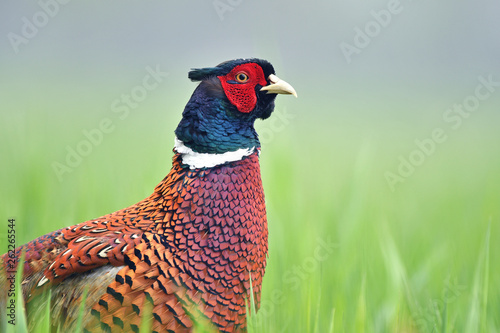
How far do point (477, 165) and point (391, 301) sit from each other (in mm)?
3376

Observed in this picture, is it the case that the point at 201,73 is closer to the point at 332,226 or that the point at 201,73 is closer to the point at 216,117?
the point at 216,117

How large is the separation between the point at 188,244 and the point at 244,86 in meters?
0.76

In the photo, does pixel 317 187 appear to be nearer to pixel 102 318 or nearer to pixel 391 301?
pixel 391 301

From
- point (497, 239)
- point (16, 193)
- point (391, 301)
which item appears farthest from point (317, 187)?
point (16, 193)

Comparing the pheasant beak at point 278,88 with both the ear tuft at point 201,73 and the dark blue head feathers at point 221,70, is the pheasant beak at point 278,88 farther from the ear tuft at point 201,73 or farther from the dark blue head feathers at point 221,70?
the ear tuft at point 201,73

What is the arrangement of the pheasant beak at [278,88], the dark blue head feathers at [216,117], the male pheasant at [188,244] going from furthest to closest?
the pheasant beak at [278,88], the dark blue head feathers at [216,117], the male pheasant at [188,244]

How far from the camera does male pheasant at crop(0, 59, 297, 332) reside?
193 centimetres

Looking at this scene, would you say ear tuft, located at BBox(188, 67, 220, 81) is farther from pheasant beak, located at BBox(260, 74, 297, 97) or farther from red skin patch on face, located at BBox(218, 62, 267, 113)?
pheasant beak, located at BBox(260, 74, 297, 97)

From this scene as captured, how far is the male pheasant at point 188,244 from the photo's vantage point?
1.93 metres

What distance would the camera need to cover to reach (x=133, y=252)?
201cm

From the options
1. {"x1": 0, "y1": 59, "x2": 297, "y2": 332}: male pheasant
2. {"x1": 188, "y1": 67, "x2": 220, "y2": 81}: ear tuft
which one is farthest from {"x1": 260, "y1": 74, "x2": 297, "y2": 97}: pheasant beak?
{"x1": 188, "y1": 67, "x2": 220, "y2": 81}: ear tuft

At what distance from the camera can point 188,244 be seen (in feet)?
6.68

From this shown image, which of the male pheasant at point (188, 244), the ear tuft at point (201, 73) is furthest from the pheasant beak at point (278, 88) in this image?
the ear tuft at point (201, 73)

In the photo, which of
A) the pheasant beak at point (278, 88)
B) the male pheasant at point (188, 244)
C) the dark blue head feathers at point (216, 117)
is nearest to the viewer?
the male pheasant at point (188, 244)
